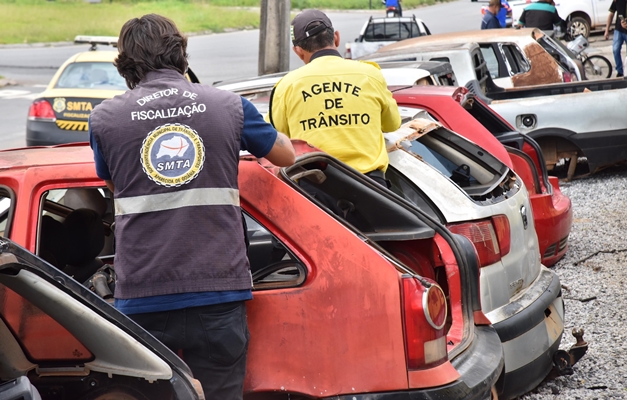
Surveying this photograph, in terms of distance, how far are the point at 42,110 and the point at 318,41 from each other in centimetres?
768

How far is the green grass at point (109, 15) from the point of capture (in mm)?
33844

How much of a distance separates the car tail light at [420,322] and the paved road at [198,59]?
1117cm

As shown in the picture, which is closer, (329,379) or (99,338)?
(99,338)

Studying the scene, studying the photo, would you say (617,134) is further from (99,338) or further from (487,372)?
(99,338)

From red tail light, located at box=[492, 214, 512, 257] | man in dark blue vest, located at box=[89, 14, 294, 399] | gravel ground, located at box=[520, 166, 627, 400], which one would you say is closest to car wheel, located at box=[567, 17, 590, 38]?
gravel ground, located at box=[520, 166, 627, 400]

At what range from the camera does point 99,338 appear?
2.59 metres

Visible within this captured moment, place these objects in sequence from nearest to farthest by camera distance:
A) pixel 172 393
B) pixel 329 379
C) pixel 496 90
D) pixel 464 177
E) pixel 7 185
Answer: pixel 172 393 → pixel 329 379 → pixel 7 185 → pixel 464 177 → pixel 496 90

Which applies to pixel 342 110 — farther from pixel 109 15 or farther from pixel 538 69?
pixel 109 15

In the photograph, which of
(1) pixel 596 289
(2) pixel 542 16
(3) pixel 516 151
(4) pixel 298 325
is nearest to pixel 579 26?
(2) pixel 542 16

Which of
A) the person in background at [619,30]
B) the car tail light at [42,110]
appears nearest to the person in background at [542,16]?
the person in background at [619,30]

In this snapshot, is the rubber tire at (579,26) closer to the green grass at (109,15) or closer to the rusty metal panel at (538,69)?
the rusty metal panel at (538,69)

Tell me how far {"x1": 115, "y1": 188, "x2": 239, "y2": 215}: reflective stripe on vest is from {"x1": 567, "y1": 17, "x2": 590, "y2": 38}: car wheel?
22.3 m

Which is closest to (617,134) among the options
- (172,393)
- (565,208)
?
(565,208)

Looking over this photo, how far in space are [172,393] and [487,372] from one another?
134 centimetres
